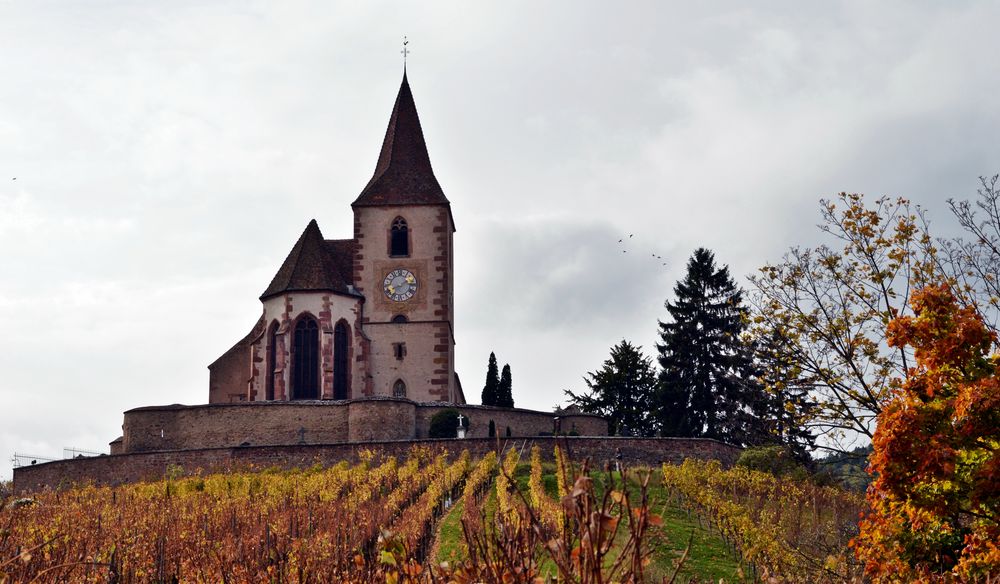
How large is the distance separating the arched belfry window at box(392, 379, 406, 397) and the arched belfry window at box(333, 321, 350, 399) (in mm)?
2045

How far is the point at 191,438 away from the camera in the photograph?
39688 millimetres

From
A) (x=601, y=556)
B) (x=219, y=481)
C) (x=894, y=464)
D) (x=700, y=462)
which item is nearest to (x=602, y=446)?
(x=700, y=462)

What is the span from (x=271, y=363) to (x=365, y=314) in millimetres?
4455

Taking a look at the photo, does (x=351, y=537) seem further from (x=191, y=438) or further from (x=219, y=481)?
(x=191, y=438)

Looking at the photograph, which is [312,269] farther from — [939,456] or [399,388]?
[939,456]

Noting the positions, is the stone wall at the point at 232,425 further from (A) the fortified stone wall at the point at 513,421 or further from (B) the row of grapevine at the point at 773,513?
(B) the row of grapevine at the point at 773,513

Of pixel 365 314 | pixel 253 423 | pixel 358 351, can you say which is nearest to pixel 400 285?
pixel 365 314

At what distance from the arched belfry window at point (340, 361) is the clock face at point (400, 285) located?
8.48 feet

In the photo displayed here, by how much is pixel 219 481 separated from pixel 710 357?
25727 mm

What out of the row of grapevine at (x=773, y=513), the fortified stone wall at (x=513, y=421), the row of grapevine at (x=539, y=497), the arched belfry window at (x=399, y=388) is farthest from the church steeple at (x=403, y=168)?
the row of grapevine at (x=773, y=513)

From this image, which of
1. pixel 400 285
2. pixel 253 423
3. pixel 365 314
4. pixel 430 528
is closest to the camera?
pixel 430 528

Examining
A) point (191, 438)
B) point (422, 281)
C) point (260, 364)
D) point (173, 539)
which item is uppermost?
point (422, 281)

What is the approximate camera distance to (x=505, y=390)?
50.8m

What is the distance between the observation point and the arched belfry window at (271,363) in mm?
44688
